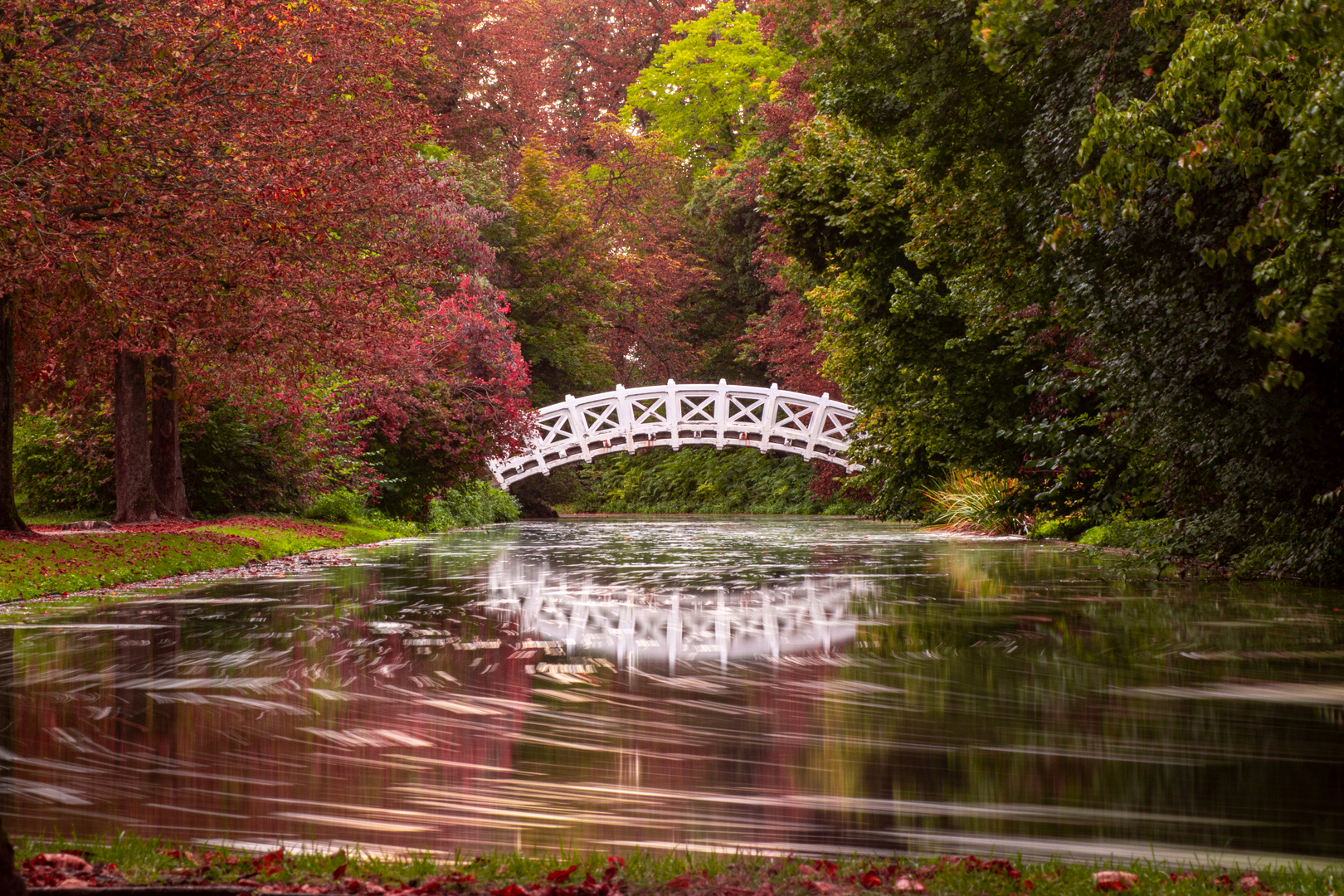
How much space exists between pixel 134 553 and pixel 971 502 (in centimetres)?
1621

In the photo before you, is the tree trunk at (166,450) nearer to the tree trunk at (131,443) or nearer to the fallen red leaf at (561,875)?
the tree trunk at (131,443)

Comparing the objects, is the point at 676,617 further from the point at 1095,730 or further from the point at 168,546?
the point at 168,546

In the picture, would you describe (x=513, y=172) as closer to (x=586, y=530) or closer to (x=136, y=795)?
(x=586, y=530)

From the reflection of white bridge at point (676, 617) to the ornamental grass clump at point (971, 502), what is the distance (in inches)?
411

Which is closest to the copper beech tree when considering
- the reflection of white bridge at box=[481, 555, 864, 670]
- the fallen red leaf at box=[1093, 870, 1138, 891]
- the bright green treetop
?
the reflection of white bridge at box=[481, 555, 864, 670]

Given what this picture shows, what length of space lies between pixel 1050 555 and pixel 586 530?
12669 millimetres

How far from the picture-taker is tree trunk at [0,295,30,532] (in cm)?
1329

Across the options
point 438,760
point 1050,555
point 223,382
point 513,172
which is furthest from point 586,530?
point 438,760

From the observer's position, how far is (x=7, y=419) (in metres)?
13.8

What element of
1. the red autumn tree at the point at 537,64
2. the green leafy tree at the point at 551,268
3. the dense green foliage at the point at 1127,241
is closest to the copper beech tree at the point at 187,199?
the dense green foliage at the point at 1127,241

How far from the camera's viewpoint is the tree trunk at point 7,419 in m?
13.3

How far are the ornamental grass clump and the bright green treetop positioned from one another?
23.4 meters

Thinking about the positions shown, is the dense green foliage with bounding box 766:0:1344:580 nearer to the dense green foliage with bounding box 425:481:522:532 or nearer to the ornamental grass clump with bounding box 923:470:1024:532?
the ornamental grass clump with bounding box 923:470:1024:532

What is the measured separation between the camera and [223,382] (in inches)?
687
